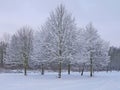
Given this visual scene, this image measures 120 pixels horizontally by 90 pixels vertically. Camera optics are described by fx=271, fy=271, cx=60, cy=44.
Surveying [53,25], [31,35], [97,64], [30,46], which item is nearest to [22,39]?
[30,46]

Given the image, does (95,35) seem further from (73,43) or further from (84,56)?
(73,43)

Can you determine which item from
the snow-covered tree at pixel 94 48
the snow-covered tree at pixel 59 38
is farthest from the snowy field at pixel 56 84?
the snow-covered tree at pixel 94 48

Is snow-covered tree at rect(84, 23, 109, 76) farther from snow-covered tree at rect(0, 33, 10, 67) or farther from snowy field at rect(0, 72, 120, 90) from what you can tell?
snow-covered tree at rect(0, 33, 10, 67)

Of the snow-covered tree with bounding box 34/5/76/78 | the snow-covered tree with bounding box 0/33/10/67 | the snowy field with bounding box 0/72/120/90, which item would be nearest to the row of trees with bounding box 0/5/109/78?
the snow-covered tree with bounding box 34/5/76/78

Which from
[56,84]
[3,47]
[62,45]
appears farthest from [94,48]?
[3,47]

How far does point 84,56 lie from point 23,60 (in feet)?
36.6

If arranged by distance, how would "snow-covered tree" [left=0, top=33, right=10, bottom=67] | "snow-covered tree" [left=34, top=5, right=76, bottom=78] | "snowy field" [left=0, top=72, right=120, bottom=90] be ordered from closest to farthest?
"snowy field" [left=0, top=72, right=120, bottom=90]
"snow-covered tree" [left=34, top=5, right=76, bottom=78]
"snow-covered tree" [left=0, top=33, right=10, bottom=67]

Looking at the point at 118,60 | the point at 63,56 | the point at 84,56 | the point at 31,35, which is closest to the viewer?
the point at 63,56

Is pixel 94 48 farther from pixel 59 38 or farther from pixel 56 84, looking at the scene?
pixel 56 84

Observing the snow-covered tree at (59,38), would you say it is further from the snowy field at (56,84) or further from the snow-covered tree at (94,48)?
the snow-covered tree at (94,48)

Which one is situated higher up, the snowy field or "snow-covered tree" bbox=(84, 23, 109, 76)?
"snow-covered tree" bbox=(84, 23, 109, 76)

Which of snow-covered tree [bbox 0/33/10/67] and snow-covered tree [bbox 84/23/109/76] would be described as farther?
snow-covered tree [bbox 0/33/10/67]

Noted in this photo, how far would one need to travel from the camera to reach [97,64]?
4709 cm

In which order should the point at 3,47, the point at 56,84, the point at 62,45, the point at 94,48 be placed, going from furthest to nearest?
the point at 3,47 → the point at 94,48 → the point at 62,45 → the point at 56,84
